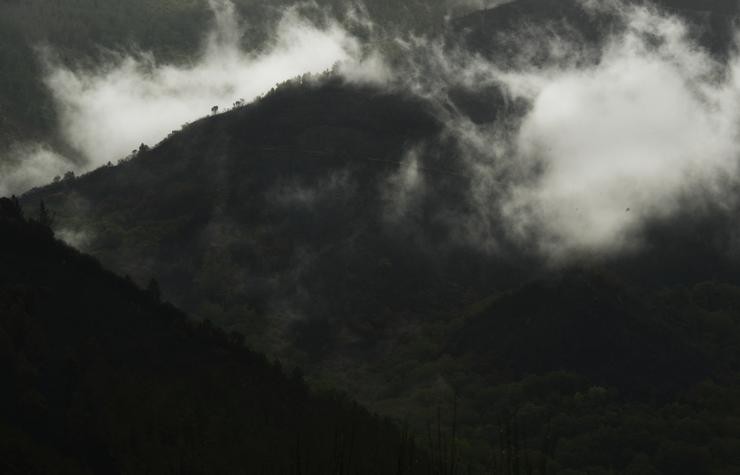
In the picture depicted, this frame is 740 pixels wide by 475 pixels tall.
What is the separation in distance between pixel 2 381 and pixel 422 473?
45.7 meters

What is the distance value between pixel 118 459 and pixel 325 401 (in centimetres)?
5865

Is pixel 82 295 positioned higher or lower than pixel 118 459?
higher

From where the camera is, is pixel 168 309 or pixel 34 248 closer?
pixel 34 248

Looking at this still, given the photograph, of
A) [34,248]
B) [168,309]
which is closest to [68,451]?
[34,248]

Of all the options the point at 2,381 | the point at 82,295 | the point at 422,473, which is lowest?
the point at 422,473

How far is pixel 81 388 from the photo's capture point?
4985 inches

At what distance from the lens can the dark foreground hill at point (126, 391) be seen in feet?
377

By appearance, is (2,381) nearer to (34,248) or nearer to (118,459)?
(118,459)

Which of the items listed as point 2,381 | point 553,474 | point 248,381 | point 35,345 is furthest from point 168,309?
point 553,474

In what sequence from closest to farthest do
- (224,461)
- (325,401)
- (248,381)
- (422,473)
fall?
(422,473), (224,461), (248,381), (325,401)

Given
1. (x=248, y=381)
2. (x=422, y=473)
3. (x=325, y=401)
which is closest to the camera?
(x=422, y=473)

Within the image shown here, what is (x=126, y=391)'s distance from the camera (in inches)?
5251

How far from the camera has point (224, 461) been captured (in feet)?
407

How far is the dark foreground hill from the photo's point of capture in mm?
115000
